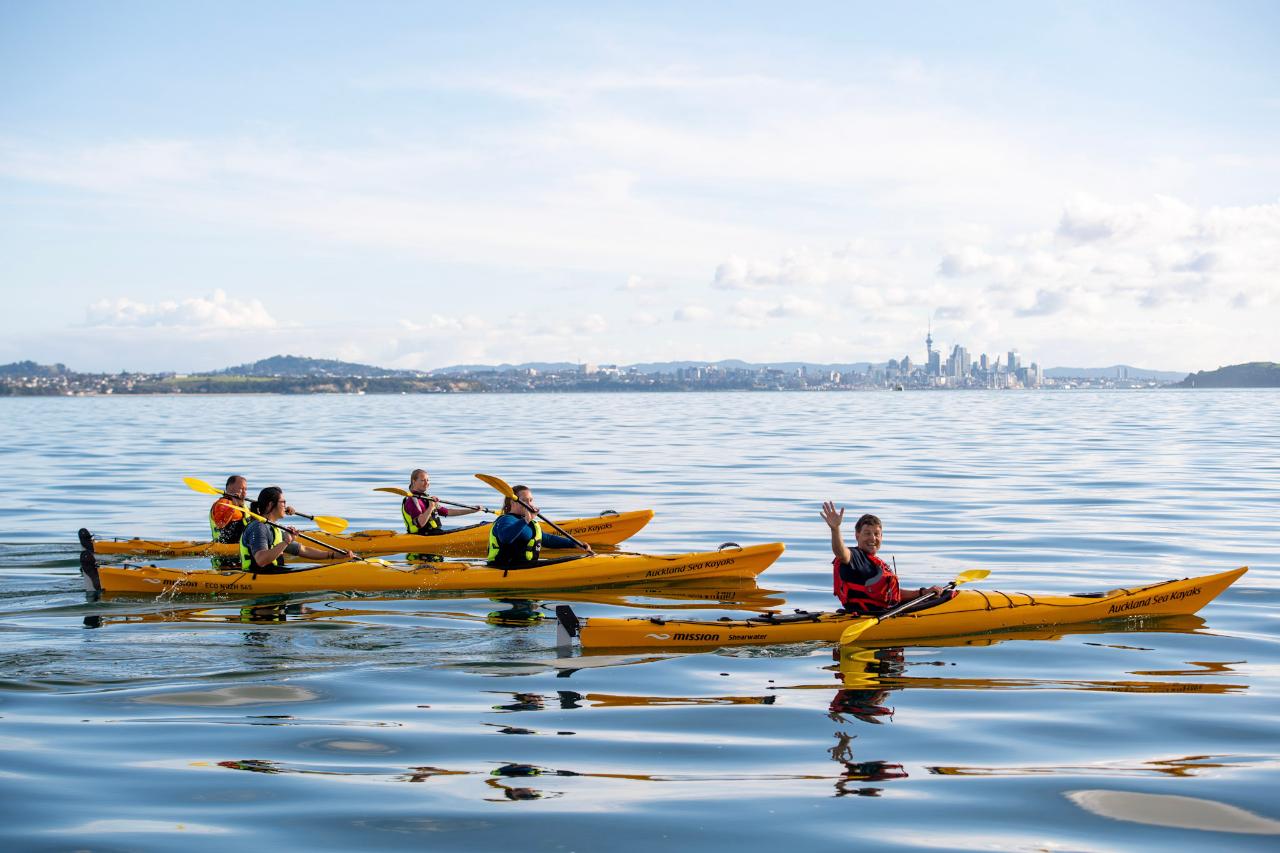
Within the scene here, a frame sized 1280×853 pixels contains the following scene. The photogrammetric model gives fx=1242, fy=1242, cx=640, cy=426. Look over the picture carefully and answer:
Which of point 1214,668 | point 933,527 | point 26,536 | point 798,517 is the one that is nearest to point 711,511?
point 798,517

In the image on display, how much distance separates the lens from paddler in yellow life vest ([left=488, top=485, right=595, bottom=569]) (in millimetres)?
16688

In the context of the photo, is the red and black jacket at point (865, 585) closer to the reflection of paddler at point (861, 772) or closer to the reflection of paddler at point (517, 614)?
the reflection of paddler at point (517, 614)

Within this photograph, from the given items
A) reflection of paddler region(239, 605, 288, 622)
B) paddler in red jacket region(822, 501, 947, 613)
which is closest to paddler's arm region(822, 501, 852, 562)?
paddler in red jacket region(822, 501, 947, 613)

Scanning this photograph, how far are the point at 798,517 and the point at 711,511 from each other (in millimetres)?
2079

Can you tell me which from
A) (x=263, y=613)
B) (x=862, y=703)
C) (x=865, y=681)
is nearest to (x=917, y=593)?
(x=865, y=681)

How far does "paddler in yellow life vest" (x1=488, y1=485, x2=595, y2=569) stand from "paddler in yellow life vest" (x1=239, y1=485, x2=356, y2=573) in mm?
2322

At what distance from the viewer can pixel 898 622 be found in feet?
40.8

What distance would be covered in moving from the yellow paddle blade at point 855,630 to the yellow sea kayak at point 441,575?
496cm

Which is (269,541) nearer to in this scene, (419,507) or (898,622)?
(419,507)

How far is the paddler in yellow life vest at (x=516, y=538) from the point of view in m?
16.7

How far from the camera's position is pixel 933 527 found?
22750mm

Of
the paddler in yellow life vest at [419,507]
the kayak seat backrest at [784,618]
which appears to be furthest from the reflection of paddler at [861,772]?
the paddler in yellow life vest at [419,507]

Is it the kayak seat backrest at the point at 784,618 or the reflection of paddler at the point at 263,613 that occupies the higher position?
the kayak seat backrest at the point at 784,618

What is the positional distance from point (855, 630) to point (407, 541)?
32.7ft
